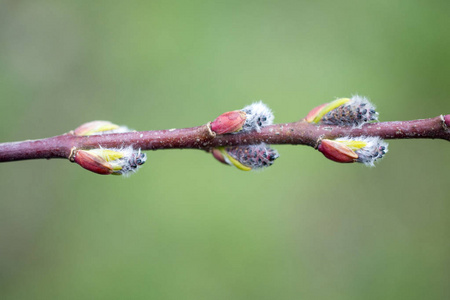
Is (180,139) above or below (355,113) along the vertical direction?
below

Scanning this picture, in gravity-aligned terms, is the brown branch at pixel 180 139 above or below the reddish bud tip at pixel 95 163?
above

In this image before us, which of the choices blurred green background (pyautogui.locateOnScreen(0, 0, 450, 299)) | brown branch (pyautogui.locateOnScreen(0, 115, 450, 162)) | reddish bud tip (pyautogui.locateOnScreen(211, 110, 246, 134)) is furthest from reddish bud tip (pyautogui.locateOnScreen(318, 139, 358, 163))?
blurred green background (pyautogui.locateOnScreen(0, 0, 450, 299))

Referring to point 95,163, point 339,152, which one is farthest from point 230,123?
point 95,163

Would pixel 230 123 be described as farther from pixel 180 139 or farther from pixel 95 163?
pixel 95 163

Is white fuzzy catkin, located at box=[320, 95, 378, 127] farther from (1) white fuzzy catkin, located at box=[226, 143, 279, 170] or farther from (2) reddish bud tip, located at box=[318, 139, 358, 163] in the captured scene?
(1) white fuzzy catkin, located at box=[226, 143, 279, 170]

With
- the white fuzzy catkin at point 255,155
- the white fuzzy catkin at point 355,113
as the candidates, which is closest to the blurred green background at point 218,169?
the white fuzzy catkin at point 255,155

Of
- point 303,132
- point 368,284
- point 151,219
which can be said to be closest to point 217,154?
point 303,132

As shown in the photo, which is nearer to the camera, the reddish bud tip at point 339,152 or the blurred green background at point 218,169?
the reddish bud tip at point 339,152

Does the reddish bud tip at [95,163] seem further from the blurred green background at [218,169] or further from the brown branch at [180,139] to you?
the blurred green background at [218,169]
